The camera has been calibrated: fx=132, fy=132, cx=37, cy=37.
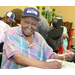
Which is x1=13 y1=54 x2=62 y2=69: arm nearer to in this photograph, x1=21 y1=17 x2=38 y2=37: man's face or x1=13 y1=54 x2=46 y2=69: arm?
x1=13 y1=54 x2=46 y2=69: arm

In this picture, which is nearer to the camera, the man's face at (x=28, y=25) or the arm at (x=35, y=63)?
the arm at (x=35, y=63)

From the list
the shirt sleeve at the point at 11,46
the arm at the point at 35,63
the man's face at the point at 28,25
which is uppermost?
the man's face at the point at 28,25

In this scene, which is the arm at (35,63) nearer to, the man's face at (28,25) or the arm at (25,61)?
the arm at (25,61)

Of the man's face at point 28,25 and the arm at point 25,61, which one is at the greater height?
the man's face at point 28,25

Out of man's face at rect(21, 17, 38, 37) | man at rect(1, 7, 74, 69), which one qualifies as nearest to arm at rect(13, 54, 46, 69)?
man at rect(1, 7, 74, 69)

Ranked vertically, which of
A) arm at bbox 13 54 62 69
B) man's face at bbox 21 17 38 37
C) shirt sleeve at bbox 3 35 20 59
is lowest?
arm at bbox 13 54 62 69

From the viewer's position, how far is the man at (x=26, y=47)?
1149 mm

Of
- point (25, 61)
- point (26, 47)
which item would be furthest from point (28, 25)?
point (25, 61)

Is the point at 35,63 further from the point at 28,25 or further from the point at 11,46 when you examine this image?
the point at 28,25

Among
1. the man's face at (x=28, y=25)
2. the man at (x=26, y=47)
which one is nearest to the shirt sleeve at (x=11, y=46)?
the man at (x=26, y=47)

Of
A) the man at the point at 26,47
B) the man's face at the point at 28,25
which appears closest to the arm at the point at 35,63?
the man at the point at 26,47

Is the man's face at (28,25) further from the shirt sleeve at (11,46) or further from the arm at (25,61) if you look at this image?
the arm at (25,61)

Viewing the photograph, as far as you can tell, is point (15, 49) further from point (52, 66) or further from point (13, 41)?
point (52, 66)

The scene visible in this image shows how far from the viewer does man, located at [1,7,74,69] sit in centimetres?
115
